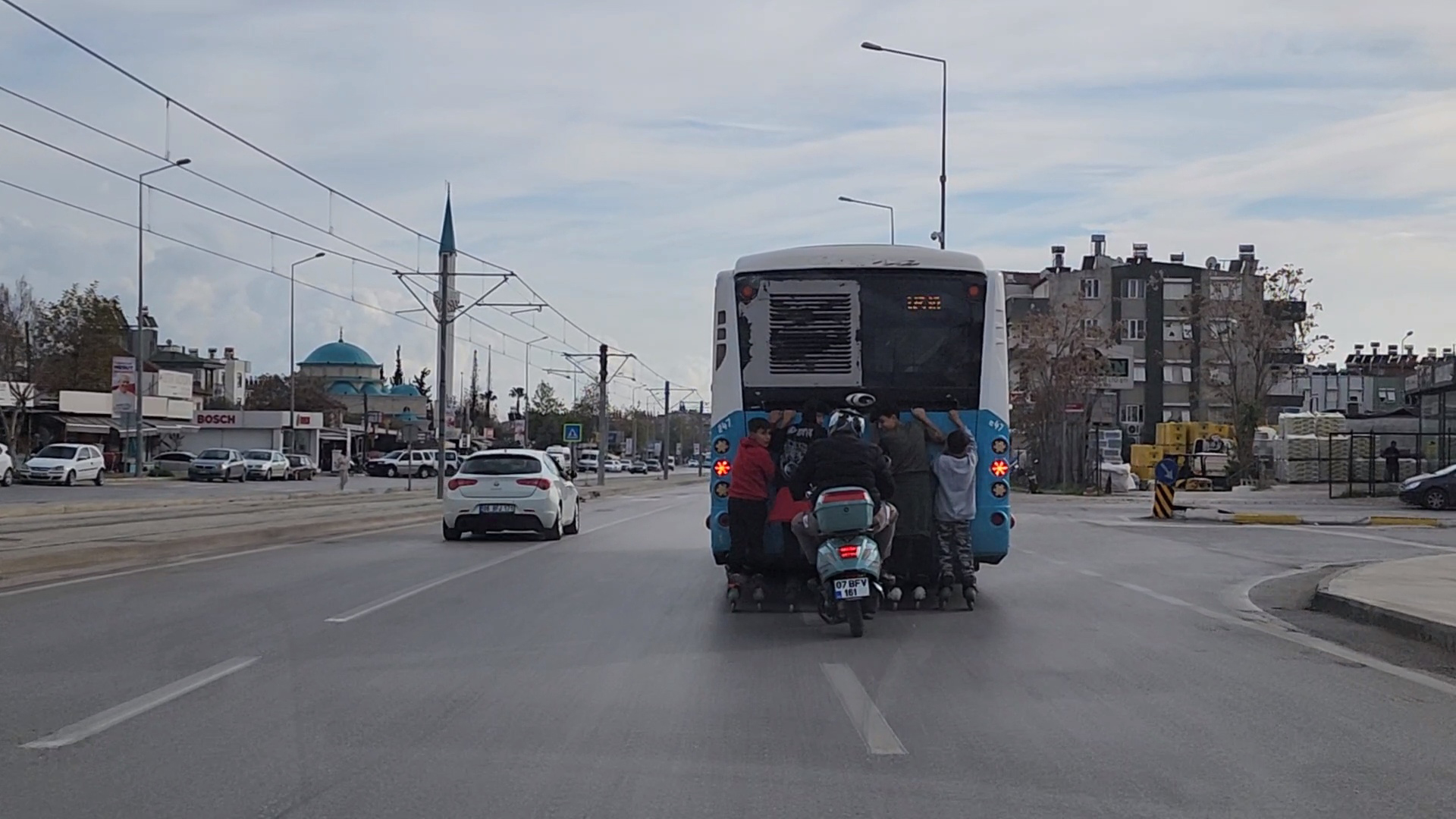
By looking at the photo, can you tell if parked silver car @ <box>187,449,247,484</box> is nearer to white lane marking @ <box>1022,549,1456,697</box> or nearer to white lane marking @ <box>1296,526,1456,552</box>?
white lane marking @ <box>1296,526,1456,552</box>

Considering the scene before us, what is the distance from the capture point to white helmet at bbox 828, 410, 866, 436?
11.9 m

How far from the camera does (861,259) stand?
13648 mm

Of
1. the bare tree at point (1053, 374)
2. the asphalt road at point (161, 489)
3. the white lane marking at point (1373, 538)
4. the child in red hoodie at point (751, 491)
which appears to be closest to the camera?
the child in red hoodie at point (751, 491)

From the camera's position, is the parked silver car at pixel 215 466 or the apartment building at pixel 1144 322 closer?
the parked silver car at pixel 215 466

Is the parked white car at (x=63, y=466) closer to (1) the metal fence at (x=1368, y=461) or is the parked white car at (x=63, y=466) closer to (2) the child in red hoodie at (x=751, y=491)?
(1) the metal fence at (x=1368, y=461)

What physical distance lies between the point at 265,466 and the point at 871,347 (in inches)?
2370

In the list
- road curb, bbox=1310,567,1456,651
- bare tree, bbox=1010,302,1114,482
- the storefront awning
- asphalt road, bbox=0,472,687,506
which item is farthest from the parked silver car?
road curb, bbox=1310,567,1456,651

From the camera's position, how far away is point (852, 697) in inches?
350

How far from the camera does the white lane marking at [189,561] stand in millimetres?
14695

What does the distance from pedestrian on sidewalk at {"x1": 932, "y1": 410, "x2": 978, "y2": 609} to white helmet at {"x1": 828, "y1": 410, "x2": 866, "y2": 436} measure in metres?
1.35

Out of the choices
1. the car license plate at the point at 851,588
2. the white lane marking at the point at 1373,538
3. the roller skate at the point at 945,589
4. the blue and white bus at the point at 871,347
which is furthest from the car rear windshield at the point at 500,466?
the white lane marking at the point at 1373,538

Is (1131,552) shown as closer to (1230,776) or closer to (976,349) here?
(976,349)

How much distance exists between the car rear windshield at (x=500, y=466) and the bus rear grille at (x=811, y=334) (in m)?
10.6

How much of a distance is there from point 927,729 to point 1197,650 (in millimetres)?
4123
